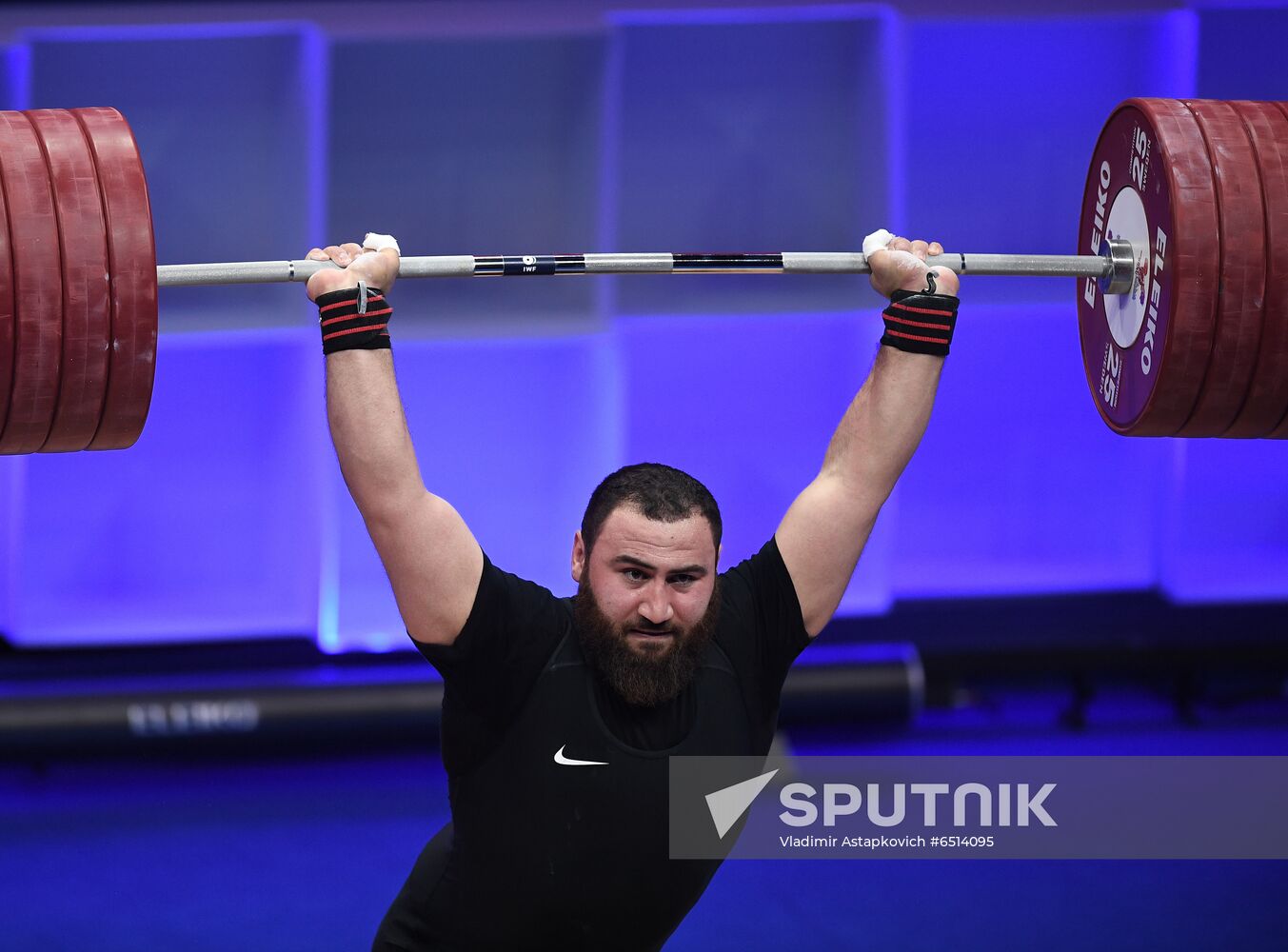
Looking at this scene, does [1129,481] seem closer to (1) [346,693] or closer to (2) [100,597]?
(1) [346,693]

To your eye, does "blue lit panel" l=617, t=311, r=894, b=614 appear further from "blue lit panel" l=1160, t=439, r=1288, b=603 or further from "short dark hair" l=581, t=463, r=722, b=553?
"short dark hair" l=581, t=463, r=722, b=553

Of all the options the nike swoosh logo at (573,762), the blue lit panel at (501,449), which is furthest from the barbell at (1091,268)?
the blue lit panel at (501,449)

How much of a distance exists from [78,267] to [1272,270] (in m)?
2.03

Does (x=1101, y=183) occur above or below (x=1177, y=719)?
above

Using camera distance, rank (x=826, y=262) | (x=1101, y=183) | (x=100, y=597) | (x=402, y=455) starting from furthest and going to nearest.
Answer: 1. (x=100, y=597)
2. (x=1101, y=183)
3. (x=826, y=262)
4. (x=402, y=455)

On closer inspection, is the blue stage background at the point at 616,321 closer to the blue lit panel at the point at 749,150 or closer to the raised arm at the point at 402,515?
the blue lit panel at the point at 749,150

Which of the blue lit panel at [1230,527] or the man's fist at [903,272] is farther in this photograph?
the blue lit panel at [1230,527]

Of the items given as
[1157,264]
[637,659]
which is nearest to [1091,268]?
[1157,264]

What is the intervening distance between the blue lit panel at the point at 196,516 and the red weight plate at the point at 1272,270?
3562 mm

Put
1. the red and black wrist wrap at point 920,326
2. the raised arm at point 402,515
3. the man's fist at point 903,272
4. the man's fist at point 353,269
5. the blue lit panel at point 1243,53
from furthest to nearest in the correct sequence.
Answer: the blue lit panel at point 1243,53, the man's fist at point 903,272, the red and black wrist wrap at point 920,326, the man's fist at point 353,269, the raised arm at point 402,515

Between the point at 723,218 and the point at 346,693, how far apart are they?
224 centimetres

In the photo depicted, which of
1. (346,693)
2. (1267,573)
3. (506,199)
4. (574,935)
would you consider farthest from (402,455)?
(1267,573)

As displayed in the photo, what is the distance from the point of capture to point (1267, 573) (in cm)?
598

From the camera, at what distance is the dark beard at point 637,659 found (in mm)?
2268
